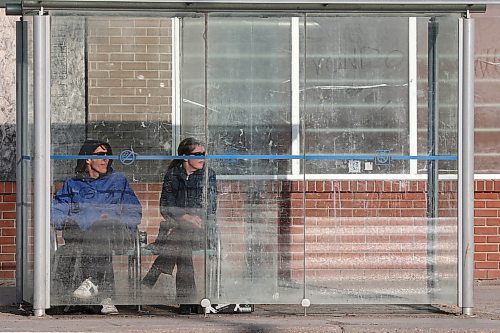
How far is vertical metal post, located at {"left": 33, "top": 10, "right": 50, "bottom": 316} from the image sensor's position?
405 inches

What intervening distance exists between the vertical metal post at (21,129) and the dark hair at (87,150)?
0.57 metres

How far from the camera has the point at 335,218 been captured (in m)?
10.6

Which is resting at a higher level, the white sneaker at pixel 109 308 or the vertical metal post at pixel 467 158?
the vertical metal post at pixel 467 158

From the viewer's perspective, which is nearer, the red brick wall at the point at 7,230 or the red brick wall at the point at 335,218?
the red brick wall at the point at 335,218

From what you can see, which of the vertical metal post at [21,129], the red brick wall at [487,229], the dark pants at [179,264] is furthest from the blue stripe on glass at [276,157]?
the red brick wall at [487,229]

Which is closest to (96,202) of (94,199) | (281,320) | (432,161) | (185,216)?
(94,199)

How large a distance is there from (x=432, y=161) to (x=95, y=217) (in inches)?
112

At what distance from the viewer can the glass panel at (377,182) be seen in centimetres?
1051

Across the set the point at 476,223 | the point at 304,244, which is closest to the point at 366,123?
the point at 304,244

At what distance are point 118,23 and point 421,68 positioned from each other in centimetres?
255

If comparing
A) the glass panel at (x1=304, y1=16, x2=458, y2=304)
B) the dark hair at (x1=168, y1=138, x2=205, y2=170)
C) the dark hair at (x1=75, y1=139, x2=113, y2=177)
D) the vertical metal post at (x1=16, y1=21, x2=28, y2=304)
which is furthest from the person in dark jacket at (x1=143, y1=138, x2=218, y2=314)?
the vertical metal post at (x1=16, y1=21, x2=28, y2=304)

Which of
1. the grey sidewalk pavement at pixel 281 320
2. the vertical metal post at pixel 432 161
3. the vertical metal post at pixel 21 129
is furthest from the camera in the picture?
the vertical metal post at pixel 21 129

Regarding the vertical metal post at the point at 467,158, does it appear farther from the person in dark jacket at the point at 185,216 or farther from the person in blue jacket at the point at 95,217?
the person in blue jacket at the point at 95,217

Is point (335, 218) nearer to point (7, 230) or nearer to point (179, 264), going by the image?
point (179, 264)
